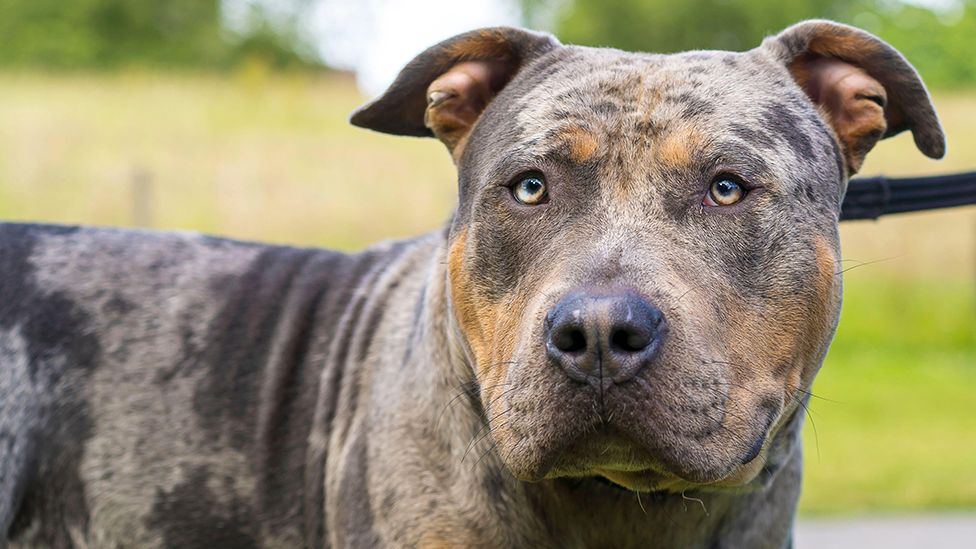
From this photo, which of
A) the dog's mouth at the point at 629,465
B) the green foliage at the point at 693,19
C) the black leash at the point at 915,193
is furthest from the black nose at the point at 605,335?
the green foliage at the point at 693,19

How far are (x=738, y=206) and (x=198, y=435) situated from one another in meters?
2.13

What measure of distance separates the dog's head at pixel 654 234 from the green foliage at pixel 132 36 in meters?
37.5

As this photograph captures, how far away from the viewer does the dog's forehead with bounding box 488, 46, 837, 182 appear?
11.1 ft

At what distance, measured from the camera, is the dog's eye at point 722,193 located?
3.33m

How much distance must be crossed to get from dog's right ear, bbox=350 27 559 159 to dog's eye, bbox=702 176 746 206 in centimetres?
89

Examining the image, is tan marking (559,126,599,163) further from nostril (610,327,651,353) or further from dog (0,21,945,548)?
nostril (610,327,651,353)

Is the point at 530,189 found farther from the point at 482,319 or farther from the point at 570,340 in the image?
the point at 570,340

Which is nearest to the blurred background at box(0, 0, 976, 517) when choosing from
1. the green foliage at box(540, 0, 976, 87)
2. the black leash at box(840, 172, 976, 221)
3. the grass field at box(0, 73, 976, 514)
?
the grass field at box(0, 73, 976, 514)

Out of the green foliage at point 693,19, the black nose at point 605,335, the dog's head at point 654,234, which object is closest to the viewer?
the black nose at point 605,335

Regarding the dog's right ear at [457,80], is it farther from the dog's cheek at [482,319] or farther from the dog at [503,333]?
the dog's cheek at [482,319]

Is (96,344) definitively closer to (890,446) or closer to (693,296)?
(693,296)

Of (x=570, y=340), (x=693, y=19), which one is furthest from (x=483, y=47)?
(x=693, y=19)

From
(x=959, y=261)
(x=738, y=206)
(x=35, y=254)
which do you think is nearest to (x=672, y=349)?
(x=738, y=206)

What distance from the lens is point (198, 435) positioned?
428cm
